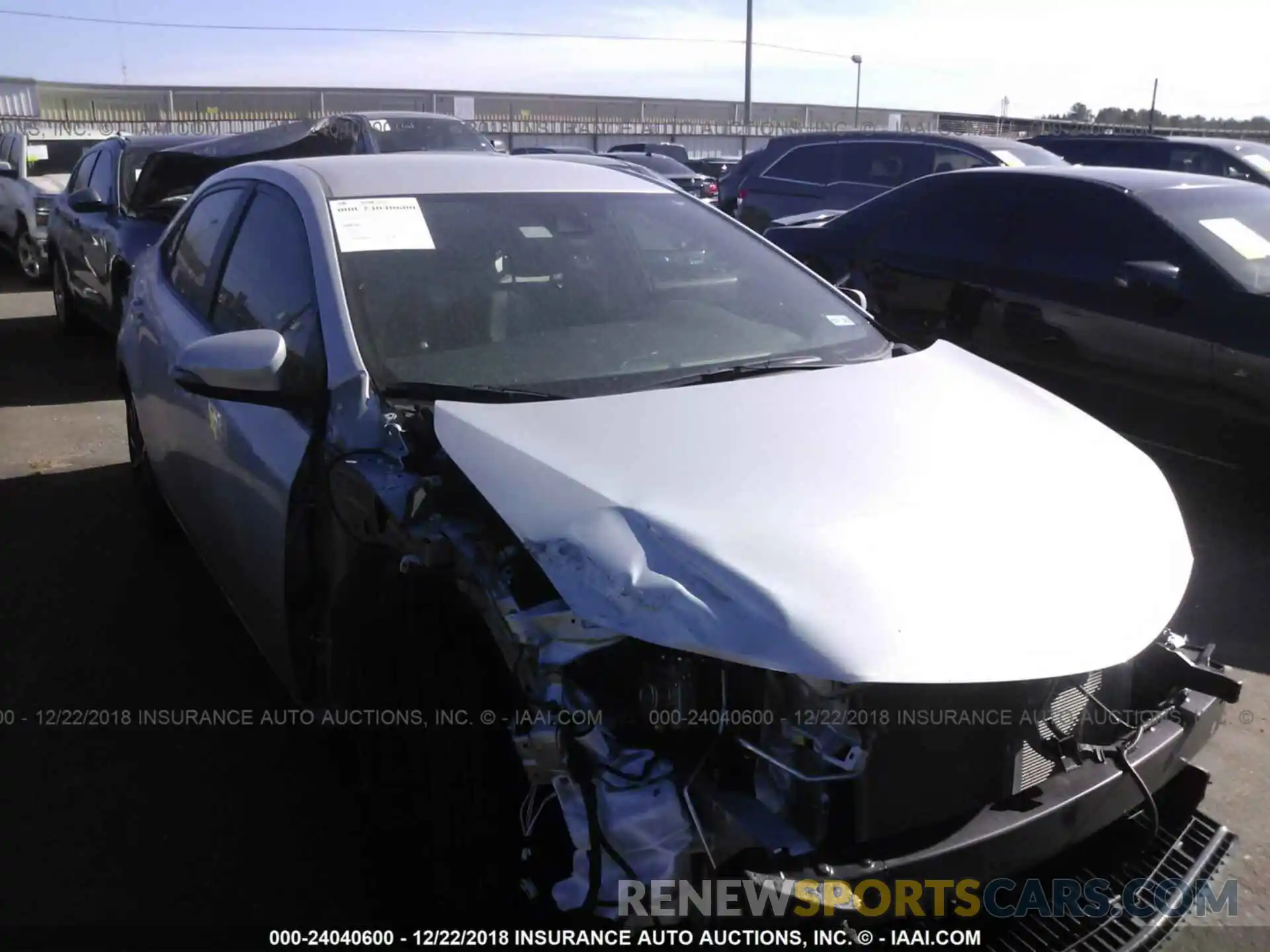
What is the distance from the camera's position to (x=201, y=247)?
407 centimetres

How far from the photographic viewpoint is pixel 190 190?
8344mm

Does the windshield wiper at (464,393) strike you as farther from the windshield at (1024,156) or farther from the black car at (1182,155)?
the black car at (1182,155)

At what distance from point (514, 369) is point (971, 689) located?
1421 millimetres

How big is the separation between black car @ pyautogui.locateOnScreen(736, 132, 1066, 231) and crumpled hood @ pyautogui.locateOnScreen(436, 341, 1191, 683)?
28.3 ft

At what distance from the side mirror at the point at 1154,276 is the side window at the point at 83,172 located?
8.24m

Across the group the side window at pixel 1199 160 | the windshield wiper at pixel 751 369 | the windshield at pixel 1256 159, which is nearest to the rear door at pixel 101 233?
the windshield wiper at pixel 751 369

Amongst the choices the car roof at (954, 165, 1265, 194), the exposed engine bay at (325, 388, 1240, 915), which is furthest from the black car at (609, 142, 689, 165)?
the exposed engine bay at (325, 388, 1240, 915)

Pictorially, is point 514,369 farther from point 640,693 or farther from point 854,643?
point 854,643

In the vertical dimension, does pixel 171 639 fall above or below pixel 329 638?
below

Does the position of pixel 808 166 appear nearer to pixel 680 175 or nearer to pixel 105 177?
pixel 680 175

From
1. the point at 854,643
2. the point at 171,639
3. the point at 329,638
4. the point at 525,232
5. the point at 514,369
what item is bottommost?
the point at 171,639

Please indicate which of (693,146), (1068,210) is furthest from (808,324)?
(693,146)

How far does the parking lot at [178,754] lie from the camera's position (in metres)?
2.74
